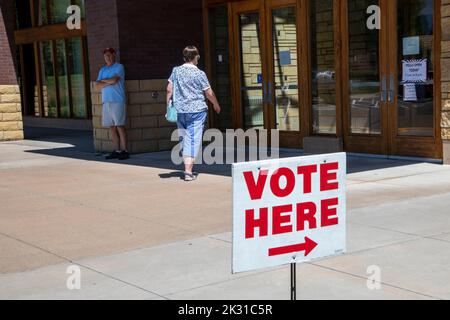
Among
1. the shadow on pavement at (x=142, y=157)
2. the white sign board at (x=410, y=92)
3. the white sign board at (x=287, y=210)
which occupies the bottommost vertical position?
the shadow on pavement at (x=142, y=157)

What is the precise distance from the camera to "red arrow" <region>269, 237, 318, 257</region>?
396 centimetres

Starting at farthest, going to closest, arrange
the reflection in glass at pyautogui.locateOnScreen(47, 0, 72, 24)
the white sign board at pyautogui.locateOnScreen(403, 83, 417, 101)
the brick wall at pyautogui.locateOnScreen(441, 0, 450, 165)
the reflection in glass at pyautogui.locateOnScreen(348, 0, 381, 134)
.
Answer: the reflection in glass at pyautogui.locateOnScreen(47, 0, 72, 24)
the reflection in glass at pyautogui.locateOnScreen(348, 0, 381, 134)
the white sign board at pyautogui.locateOnScreen(403, 83, 417, 101)
the brick wall at pyautogui.locateOnScreen(441, 0, 450, 165)

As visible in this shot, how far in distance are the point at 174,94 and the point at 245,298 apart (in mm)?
5342

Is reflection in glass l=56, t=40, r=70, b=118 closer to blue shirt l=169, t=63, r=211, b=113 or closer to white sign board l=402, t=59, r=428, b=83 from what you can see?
blue shirt l=169, t=63, r=211, b=113

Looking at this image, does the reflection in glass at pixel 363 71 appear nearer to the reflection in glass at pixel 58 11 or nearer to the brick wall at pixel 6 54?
the brick wall at pixel 6 54

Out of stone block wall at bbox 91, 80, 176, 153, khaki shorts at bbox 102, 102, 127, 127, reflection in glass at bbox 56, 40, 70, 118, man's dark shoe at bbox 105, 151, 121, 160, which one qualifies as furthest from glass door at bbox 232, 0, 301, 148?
reflection in glass at bbox 56, 40, 70, 118

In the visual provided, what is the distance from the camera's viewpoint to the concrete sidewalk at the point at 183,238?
4746 millimetres

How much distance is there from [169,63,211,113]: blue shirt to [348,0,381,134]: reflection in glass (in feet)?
9.53

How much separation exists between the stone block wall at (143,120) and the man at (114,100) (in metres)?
0.44

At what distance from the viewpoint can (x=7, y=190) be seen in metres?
9.33

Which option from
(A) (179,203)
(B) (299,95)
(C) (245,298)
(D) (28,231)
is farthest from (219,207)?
(B) (299,95)

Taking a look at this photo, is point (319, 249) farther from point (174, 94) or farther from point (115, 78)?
point (115, 78)
